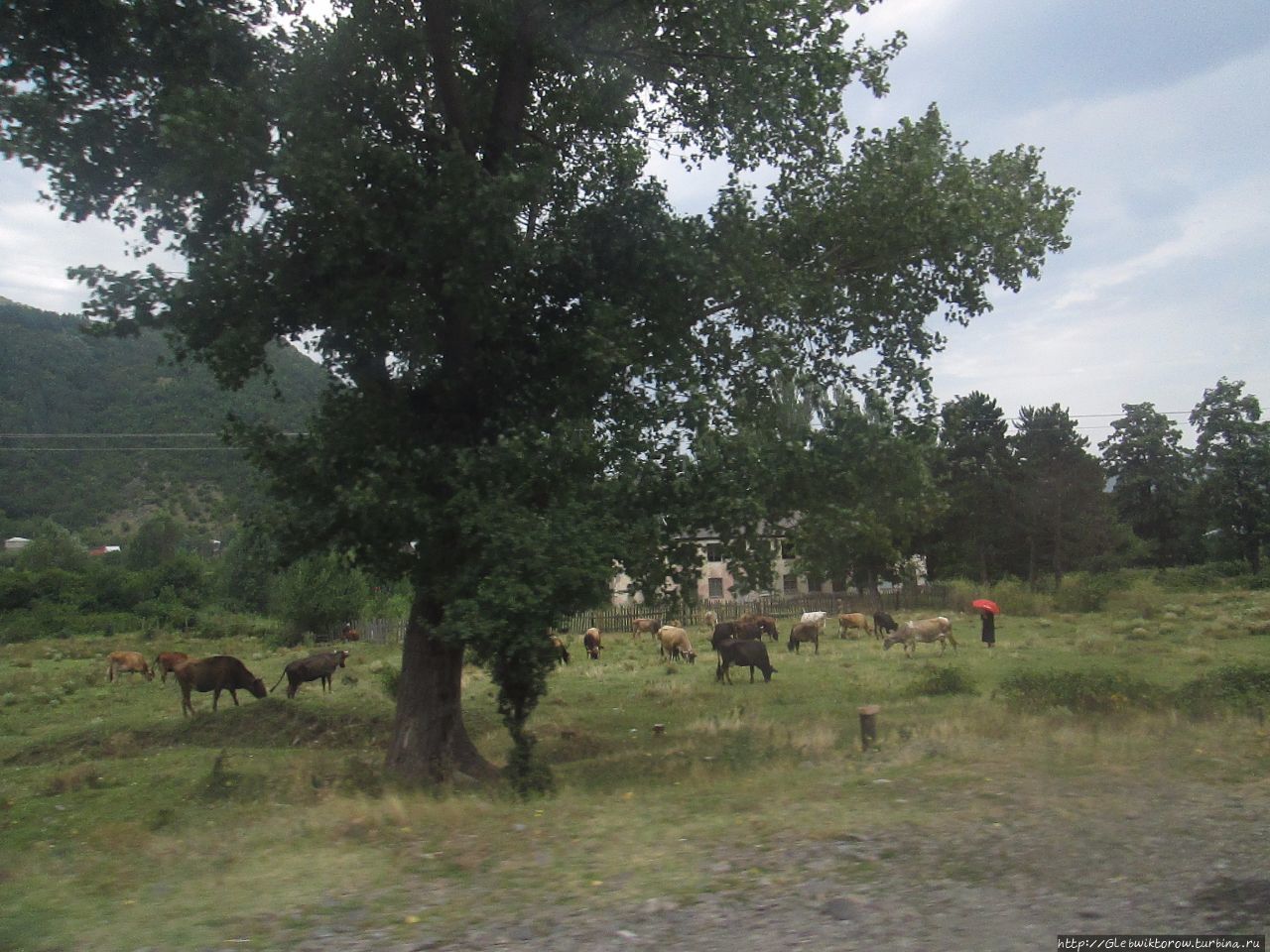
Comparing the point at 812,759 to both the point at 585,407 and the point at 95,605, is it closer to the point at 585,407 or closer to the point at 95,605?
the point at 585,407

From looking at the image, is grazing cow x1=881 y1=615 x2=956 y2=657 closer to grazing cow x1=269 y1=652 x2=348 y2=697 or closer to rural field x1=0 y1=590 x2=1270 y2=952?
rural field x1=0 y1=590 x2=1270 y2=952

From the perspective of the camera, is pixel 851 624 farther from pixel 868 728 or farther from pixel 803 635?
pixel 868 728

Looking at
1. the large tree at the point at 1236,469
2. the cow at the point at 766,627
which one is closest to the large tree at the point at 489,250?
the cow at the point at 766,627

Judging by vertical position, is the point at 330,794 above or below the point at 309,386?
below

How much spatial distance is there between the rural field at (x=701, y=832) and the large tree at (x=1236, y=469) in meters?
51.9

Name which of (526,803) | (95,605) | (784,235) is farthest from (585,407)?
(95,605)

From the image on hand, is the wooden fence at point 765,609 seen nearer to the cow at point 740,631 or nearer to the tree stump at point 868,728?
the cow at point 740,631

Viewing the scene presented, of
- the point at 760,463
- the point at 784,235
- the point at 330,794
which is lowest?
the point at 330,794

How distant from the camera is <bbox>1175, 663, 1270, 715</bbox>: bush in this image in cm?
1519

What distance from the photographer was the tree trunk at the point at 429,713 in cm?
1439

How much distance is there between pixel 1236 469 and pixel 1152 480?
8198 mm

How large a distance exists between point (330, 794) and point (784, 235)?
9.47 m

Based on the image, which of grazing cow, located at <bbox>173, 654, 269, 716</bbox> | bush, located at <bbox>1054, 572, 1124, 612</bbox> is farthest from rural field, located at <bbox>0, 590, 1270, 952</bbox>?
bush, located at <bbox>1054, 572, 1124, 612</bbox>

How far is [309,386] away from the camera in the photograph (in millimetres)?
17406
